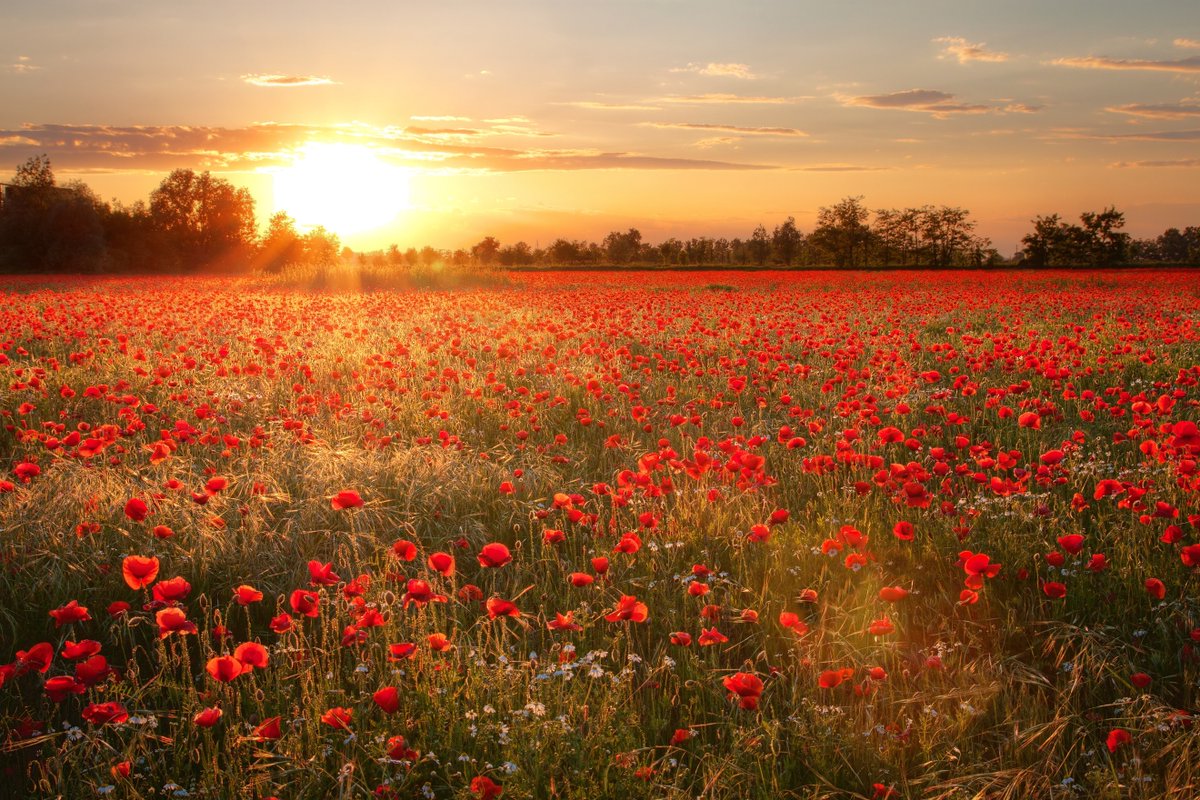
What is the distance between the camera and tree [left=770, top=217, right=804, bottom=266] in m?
82.4

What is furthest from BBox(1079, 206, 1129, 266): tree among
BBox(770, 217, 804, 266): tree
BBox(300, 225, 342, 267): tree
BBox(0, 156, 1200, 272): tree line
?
BBox(300, 225, 342, 267): tree

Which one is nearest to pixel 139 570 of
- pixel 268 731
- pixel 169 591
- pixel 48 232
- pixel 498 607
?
pixel 169 591

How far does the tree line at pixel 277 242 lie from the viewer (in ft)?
160

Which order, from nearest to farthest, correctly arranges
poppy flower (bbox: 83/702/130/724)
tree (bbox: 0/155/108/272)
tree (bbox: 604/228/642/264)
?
poppy flower (bbox: 83/702/130/724), tree (bbox: 0/155/108/272), tree (bbox: 604/228/642/264)

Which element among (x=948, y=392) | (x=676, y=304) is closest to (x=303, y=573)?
(x=948, y=392)

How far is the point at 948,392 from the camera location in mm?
6457

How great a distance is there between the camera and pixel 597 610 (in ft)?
12.3

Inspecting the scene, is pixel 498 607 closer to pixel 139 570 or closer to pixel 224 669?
pixel 224 669

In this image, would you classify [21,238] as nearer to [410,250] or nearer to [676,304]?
[410,250]

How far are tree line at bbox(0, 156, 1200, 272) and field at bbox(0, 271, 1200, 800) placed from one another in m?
33.1

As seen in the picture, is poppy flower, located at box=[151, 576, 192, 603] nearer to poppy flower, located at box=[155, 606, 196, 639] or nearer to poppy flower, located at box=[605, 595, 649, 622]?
poppy flower, located at box=[155, 606, 196, 639]

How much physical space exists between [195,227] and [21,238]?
1194cm

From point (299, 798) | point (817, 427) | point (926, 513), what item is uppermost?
point (817, 427)

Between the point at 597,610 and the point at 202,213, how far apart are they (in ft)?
213
